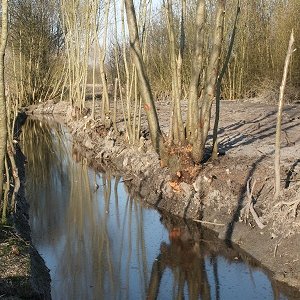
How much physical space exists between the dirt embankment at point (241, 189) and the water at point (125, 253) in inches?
10.4

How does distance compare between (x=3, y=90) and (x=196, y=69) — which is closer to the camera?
(x=3, y=90)

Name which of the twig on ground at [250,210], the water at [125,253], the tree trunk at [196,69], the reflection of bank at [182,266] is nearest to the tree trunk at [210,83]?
the tree trunk at [196,69]

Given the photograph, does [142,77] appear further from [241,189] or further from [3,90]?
[3,90]

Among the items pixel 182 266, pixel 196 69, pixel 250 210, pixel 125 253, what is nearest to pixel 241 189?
pixel 250 210

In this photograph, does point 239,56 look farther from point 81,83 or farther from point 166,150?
point 166,150

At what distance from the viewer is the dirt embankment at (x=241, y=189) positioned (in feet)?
25.0

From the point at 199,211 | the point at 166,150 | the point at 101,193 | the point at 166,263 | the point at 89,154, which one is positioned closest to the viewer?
the point at 166,263

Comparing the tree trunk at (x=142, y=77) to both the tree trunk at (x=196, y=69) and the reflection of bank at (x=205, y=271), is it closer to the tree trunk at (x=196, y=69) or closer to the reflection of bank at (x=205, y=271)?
the tree trunk at (x=196, y=69)

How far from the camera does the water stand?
709 centimetres

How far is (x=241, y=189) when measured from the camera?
925 centimetres

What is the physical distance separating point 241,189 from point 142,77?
3144 mm

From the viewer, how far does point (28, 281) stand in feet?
19.0

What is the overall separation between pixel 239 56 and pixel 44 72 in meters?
14.6

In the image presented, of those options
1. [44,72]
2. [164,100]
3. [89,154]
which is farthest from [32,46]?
[89,154]
